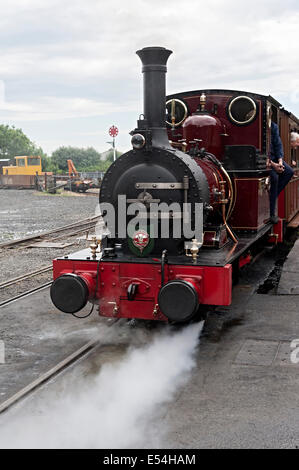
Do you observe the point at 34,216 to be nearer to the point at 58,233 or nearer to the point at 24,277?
the point at 58,233

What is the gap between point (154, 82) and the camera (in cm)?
548

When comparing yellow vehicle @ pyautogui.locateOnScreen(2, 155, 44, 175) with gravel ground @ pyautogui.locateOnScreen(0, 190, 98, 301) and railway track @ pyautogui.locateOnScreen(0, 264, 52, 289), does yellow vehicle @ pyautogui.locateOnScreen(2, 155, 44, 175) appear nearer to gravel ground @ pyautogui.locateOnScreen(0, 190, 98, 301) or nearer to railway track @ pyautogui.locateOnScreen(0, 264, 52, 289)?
gravel ground @ pyautogui.locateOnScreen(0, 190, 98, 301)

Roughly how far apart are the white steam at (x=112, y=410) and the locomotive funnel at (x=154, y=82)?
2.41 meters

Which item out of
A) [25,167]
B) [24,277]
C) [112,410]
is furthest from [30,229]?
[25,167]

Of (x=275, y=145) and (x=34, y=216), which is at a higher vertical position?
(x=275, y=145)

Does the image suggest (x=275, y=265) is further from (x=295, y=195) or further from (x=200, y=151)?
(x=200, y=151)

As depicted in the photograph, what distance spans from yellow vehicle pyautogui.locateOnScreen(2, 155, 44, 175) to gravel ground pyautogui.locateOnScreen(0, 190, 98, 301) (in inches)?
641

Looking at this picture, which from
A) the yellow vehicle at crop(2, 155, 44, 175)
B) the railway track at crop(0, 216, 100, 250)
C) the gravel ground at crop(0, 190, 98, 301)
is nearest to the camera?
the gravel ground at crop(0, 190, 98, 301)

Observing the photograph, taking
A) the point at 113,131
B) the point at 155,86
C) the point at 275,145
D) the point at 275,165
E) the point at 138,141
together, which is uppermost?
the point at 113,131

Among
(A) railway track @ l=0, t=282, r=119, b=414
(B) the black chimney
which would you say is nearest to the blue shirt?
(B) the black chimney

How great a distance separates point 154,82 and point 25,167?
3877 cm

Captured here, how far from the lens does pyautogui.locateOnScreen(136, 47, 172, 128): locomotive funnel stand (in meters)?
5.41

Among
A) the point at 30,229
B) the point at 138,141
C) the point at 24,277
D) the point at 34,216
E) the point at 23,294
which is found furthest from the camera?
the point at 34,216
